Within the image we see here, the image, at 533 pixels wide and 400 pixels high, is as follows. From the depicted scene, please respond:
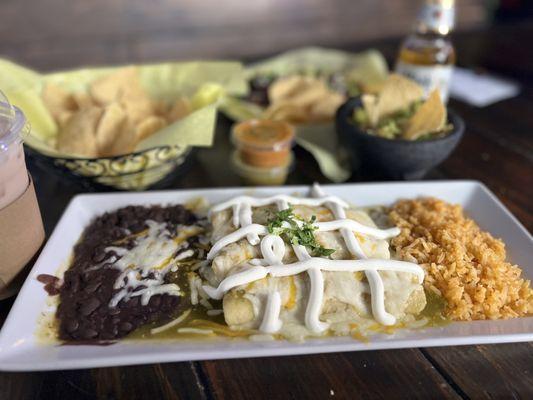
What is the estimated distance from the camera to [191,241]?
5.25 feet

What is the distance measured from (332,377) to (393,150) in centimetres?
101

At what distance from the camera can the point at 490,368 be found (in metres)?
1.25

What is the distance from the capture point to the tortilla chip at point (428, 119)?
189cm

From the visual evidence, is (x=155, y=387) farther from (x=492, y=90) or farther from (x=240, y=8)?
(x=240, y=8)

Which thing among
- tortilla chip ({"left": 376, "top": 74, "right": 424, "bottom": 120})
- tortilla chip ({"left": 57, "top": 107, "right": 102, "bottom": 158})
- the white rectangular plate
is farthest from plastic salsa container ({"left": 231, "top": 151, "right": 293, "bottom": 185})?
the white rectangular plate

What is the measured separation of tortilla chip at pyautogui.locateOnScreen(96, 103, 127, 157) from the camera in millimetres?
1967

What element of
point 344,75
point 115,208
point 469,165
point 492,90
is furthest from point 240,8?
point 115,208

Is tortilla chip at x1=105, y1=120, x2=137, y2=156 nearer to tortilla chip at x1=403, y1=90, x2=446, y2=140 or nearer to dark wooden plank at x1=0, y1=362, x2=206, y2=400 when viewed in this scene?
dark wooden plank at x1=0, y1=362, x2=206, y2=400

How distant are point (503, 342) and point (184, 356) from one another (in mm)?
850

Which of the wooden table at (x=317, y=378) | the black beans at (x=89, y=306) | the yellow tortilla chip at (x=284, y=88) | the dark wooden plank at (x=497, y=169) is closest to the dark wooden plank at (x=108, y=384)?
the wooden table at (x=317, y=378)

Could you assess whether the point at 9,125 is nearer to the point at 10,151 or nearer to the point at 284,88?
the point at 10,151

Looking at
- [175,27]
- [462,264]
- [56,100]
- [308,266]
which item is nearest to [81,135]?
[56,100]

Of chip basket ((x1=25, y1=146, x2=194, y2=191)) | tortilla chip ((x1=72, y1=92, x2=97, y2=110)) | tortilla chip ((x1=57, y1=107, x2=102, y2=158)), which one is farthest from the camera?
tortilla chip ((x1=72, y1=92, x2=97, y2=110))

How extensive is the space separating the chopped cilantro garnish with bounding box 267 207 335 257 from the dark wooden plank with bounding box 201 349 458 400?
32 centimetres
